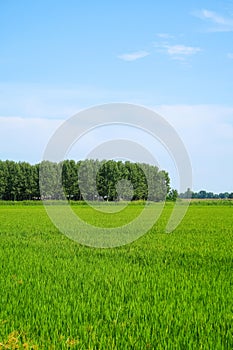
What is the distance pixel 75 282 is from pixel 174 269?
1776mm

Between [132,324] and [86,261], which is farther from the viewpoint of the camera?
[86,261]

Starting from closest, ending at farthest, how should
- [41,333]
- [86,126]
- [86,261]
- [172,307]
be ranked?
[41,333], [172,307], [86,261], [86,126]

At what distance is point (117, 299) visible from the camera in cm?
509

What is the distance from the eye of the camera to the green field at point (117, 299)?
12.4 ft

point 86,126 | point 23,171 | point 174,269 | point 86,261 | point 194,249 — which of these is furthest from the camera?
point 23,171

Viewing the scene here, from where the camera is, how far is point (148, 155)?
12.4 metres

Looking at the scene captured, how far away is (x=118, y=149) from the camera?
1236 cm

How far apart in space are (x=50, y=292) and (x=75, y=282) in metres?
0.62

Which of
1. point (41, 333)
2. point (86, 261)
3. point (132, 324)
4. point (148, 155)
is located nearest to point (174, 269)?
point (86, 261)

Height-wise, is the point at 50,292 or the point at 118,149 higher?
the point at 118,149

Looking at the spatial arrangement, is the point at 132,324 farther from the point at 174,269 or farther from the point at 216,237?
the point at 216,237

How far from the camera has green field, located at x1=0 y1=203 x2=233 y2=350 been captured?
3789 mm

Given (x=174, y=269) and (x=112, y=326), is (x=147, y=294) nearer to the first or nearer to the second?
(x=112, y=326)

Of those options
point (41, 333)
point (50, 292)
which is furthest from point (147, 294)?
point (41, 333)
